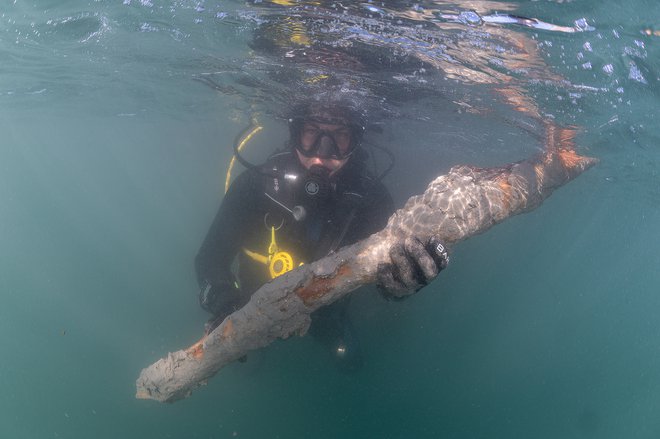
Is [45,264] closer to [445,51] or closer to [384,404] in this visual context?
[384,404]

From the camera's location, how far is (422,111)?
40.6 feet

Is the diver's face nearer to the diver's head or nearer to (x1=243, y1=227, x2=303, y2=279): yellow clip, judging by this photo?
the diver's head

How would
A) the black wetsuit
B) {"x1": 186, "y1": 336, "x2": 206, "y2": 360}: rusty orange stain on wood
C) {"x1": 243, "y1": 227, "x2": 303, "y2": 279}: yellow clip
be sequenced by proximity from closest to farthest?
{"x1": 186, "y1": 336, "x2": 206, "y2": 360}: rusty orange stain on wood, {"x1": 243, "y1": 227, "x2": 303, "y2": 279}: yellow clip, the black wetsuit

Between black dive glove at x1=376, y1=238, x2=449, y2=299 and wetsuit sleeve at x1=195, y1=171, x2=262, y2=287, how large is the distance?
4386 mm

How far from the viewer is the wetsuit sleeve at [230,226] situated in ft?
22.3

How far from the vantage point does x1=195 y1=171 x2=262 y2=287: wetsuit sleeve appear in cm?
679

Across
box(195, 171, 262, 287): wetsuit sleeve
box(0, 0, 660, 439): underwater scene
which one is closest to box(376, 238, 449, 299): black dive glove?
box(0, 0, 660, 439): underwater scene

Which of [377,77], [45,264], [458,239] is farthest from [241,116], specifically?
[45,264]

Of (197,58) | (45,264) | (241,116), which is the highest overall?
(197,58)

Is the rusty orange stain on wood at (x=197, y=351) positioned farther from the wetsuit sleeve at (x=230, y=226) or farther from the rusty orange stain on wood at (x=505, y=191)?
the rusty orange stain on wood at (x=505, y=191)

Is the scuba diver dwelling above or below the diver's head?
below

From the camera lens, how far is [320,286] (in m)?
3.50

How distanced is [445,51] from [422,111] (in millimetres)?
5415

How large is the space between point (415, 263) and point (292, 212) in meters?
3.62
